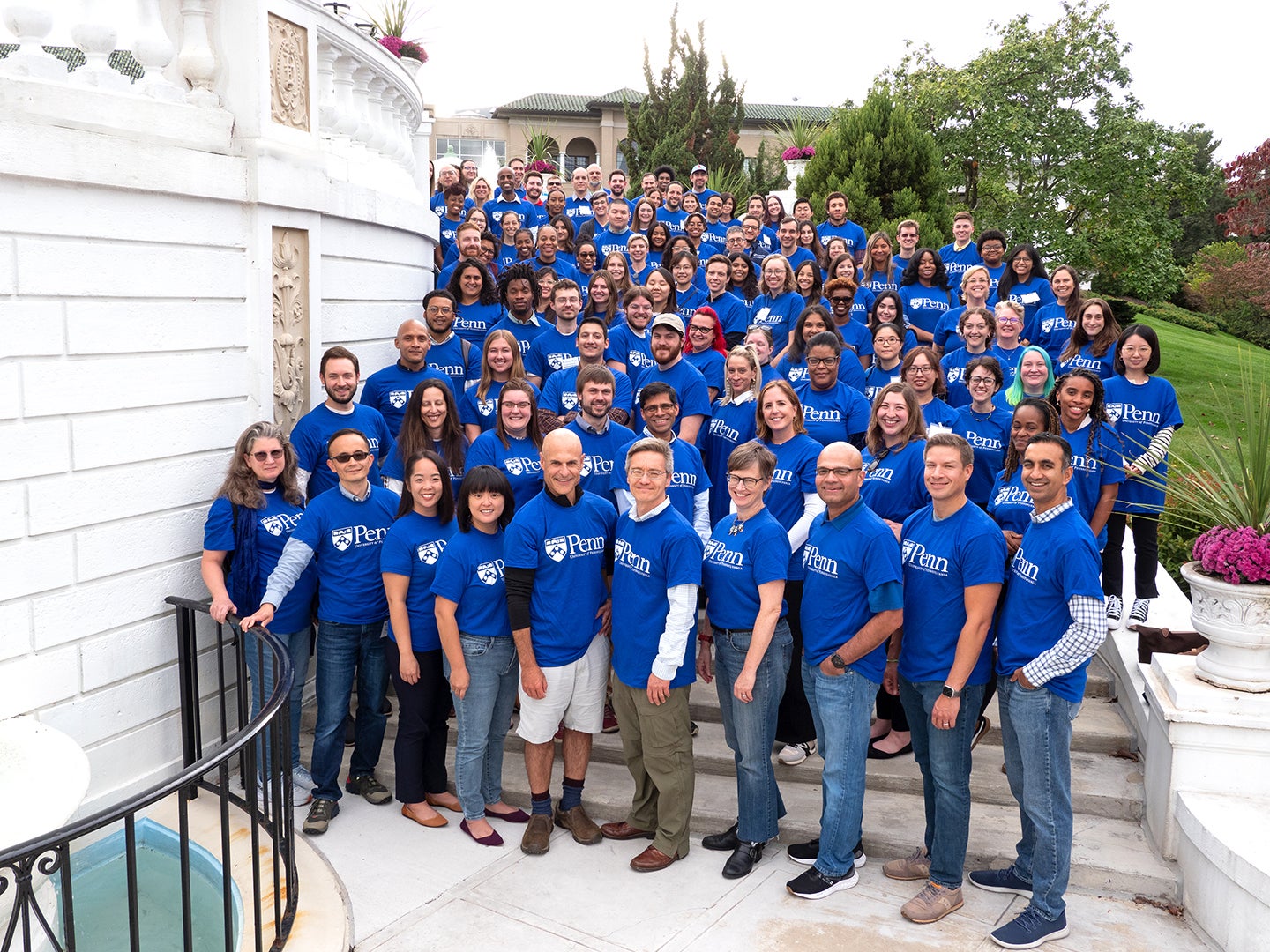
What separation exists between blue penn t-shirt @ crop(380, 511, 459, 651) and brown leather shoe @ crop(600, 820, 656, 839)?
1.38 metres

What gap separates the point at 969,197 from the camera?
22.0 meters

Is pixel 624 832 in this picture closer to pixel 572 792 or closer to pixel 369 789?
pixel 572 792

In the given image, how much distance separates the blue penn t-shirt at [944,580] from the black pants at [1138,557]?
281cm

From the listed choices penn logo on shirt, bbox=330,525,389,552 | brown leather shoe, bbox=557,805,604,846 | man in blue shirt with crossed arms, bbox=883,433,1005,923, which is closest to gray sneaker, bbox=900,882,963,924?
man in blue shirt with crossed arms, bbox=883,433,1005,923

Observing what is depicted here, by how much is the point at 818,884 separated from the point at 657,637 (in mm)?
1434

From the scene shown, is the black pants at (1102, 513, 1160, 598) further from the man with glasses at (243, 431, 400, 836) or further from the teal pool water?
the teal pool water

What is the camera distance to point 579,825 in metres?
5.79

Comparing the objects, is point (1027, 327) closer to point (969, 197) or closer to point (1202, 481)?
point (1202, 481)

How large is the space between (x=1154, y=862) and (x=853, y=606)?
6.96 feet

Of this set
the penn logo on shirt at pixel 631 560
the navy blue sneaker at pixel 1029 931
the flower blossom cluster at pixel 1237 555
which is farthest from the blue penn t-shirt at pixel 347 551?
the flower blossom cluster at pixel 1237 555

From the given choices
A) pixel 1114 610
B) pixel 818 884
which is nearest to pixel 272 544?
pixel 818 884

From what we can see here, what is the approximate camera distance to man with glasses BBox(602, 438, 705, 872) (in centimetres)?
516

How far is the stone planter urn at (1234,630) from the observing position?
17.1 ft

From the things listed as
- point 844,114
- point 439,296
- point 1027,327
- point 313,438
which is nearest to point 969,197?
point 844,114
